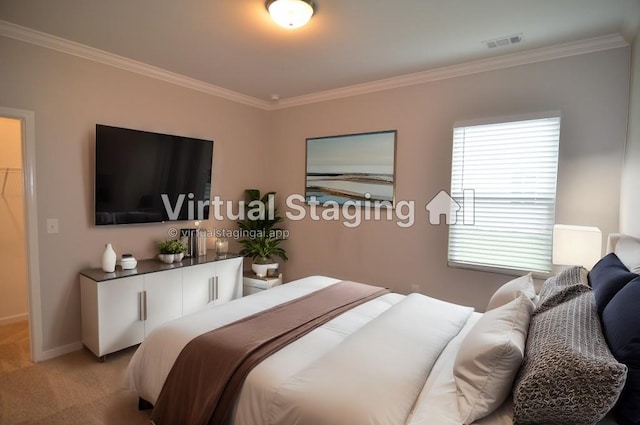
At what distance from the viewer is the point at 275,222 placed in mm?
4684

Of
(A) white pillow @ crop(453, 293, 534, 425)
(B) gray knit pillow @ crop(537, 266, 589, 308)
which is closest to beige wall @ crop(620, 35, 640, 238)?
(B) gray knit pillow @ crop(537, 266, 589, 308)

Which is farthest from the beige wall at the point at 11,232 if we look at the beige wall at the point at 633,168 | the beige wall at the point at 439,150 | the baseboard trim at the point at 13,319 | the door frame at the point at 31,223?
the beige wall at the point at 633,168

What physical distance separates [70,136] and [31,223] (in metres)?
0.82

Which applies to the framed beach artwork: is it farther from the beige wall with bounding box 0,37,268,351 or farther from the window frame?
the beige wall with bounding box 0,37,268,351

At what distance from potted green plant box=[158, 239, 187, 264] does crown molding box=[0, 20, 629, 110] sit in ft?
5.80

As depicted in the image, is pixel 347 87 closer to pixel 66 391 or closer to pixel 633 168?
pixel 633 168

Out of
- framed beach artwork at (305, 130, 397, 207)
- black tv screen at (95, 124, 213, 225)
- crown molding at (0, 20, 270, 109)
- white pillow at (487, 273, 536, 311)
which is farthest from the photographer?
framed beach artwork at (305, 130, 397, 207)

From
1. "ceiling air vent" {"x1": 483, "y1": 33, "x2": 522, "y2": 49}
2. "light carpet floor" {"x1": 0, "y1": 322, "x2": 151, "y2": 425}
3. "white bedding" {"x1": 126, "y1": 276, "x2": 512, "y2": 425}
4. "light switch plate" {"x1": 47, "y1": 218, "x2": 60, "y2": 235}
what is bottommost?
"light carpet floor" {"x1": 0, "y1": 322, "x2": 151, "y2": 425}

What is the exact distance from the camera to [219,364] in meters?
1.67

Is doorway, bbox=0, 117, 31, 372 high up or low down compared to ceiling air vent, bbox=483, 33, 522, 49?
down

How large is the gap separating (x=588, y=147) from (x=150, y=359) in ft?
12.0

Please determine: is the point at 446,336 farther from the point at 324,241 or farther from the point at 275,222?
the point at 275,222

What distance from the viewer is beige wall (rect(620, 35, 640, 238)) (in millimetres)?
2293

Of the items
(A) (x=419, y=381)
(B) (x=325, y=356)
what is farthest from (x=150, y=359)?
(A) (x=419, y=381)
